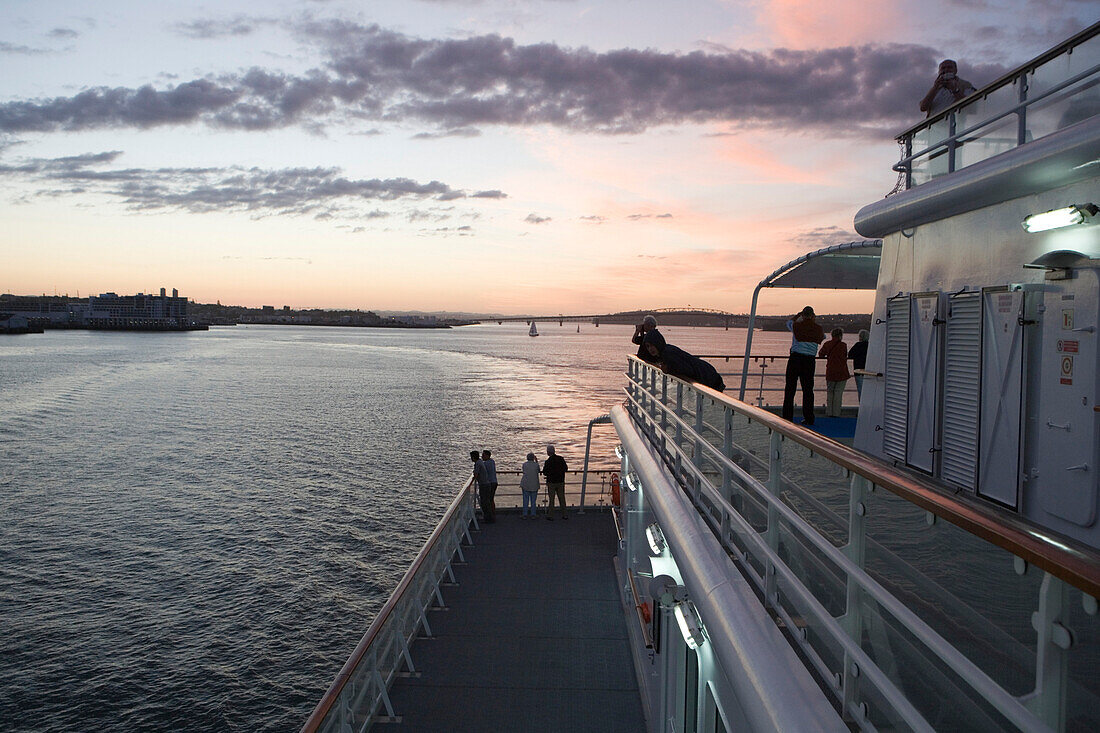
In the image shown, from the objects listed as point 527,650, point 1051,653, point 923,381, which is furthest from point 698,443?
point 527,650

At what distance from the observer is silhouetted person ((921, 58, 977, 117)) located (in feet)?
25.0

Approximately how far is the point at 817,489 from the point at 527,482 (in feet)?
44.4

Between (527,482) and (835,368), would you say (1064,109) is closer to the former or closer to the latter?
(835,368)

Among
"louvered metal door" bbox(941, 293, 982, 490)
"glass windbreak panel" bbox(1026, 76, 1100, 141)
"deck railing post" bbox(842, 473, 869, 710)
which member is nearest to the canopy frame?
"louvered metal door" bbox(941, 293, 982, 490)

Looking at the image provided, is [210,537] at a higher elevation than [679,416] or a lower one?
lower

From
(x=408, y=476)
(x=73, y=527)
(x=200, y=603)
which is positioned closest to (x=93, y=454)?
(x=73, y=527)

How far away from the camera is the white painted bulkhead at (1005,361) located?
500 cm

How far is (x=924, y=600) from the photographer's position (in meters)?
2.22

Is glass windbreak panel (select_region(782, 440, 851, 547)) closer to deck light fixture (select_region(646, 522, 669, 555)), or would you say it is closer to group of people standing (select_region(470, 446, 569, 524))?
deck light fixture (select_region(646, 522, 669, 555))

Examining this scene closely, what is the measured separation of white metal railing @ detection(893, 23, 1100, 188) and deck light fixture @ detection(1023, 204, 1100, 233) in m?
0.73

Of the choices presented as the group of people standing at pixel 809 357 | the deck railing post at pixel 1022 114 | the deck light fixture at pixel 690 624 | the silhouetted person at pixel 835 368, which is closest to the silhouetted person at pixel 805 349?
the group of people standing at pixel 809 357

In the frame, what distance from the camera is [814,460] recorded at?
9.86ft

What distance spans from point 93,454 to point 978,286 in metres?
44.1

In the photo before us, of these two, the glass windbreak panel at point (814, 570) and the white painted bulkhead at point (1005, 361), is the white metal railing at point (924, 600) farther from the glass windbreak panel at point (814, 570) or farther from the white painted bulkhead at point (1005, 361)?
the white painted bulkhead at point (1005, 361)
